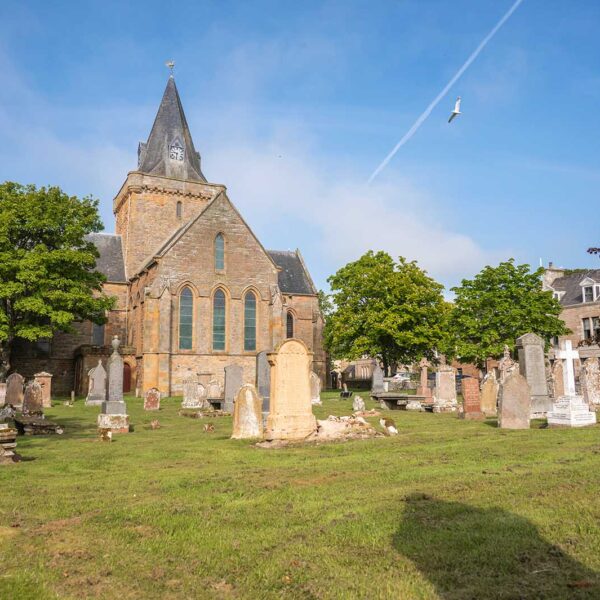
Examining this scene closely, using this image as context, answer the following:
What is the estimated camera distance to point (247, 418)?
13430 millimetres

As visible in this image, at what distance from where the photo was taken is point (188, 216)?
1834 inches

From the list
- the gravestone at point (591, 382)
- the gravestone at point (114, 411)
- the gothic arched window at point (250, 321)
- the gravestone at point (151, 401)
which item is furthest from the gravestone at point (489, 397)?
the gothic arched window at point (250, 321)

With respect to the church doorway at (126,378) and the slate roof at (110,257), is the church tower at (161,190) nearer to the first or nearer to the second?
the slate roof at (110,257)

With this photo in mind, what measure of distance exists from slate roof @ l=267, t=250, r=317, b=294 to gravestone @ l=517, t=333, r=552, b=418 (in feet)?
103

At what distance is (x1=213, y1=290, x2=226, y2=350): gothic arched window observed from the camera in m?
37.4

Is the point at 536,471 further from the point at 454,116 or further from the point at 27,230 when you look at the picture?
the point at 27,230

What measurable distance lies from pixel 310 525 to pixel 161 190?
42740 millimetres

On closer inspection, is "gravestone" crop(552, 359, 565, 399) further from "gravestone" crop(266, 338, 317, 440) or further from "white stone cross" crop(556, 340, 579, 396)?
"gravestone" crop(266, 338, 317, 440)

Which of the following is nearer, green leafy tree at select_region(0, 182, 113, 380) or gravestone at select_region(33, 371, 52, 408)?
gravestone at select_region(33, 371, 52, 408)

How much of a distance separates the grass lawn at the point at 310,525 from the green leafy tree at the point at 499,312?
28768mm

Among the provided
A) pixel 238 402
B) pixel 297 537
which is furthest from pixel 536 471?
pixel 238 402

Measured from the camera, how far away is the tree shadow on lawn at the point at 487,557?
4051mm

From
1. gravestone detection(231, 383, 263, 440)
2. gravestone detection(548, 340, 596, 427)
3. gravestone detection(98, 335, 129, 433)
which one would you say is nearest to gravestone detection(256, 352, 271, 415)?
gravestone detection(231, 383, 263, 440)

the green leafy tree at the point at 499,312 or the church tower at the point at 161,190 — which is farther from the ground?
the church tower at the point at 161,190
